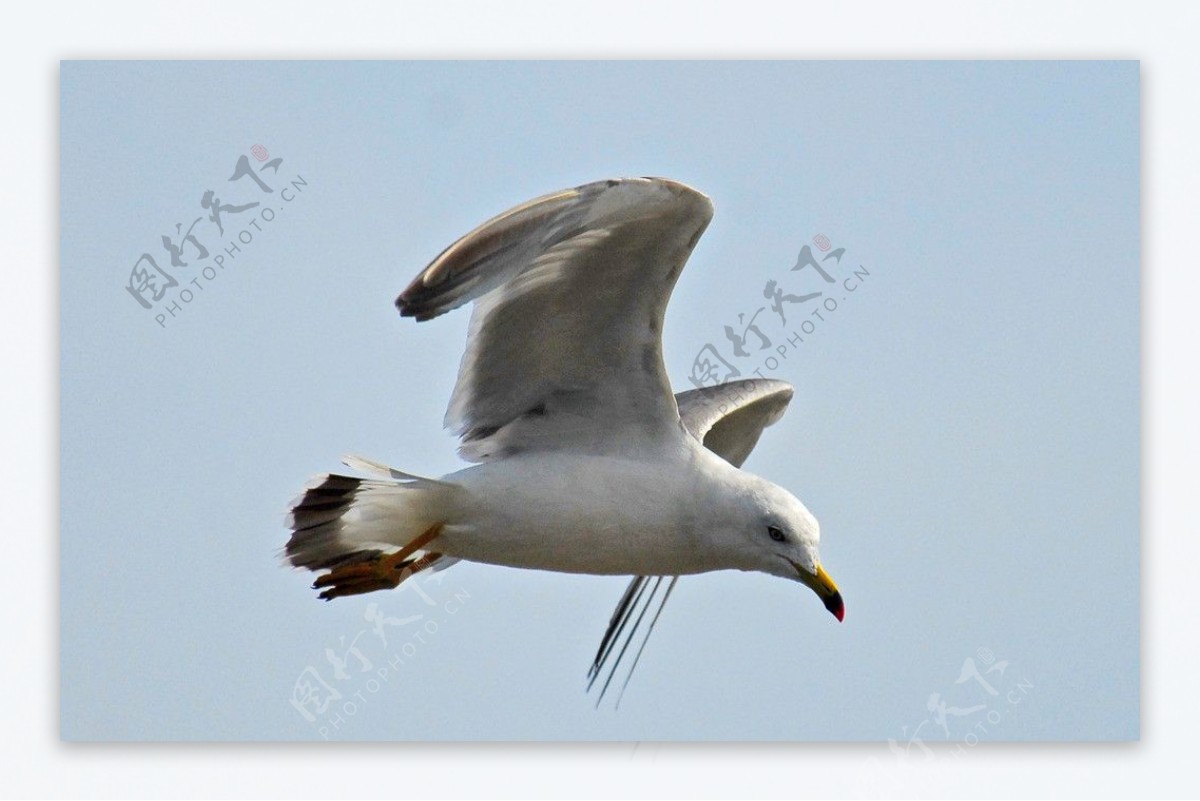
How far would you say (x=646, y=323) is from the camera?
10.5 ft

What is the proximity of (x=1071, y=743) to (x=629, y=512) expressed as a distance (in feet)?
5.77

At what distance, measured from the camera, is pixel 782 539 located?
3.18 meters

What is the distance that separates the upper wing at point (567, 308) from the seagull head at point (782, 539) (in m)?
0.26

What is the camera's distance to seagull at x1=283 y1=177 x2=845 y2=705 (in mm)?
3145

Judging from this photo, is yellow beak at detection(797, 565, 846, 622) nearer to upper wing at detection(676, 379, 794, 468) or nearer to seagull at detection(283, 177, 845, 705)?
seagull at detection(283, 177, 845, 705)

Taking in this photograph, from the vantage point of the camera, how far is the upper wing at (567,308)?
8.95 feet

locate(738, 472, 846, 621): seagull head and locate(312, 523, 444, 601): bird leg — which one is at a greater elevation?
locate(738, 472, 846, 621): seagull head

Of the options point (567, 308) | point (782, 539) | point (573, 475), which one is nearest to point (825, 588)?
point (782, 539)

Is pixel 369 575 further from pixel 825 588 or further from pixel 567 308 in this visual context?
pixel 825 588

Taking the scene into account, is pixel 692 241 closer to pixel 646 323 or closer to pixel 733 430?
pixel 646 323

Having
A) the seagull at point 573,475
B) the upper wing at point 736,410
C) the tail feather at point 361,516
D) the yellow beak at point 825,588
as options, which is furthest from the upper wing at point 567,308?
the upper wing at point 736,410

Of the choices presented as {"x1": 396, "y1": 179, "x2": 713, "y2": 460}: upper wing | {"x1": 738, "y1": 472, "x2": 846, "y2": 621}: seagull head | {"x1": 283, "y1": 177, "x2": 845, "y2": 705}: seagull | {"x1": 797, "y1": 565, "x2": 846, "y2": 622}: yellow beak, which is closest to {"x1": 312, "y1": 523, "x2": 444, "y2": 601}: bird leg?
{"x1": 283, "y1": 177, "x2": 845, "y2": 705}: seagull

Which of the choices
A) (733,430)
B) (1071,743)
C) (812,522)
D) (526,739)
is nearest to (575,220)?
(812,522)

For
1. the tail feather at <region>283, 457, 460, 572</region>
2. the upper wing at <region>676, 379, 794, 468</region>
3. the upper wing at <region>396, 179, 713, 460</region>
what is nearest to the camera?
the upper wing at <region>396, 179, 713, 460</region>
